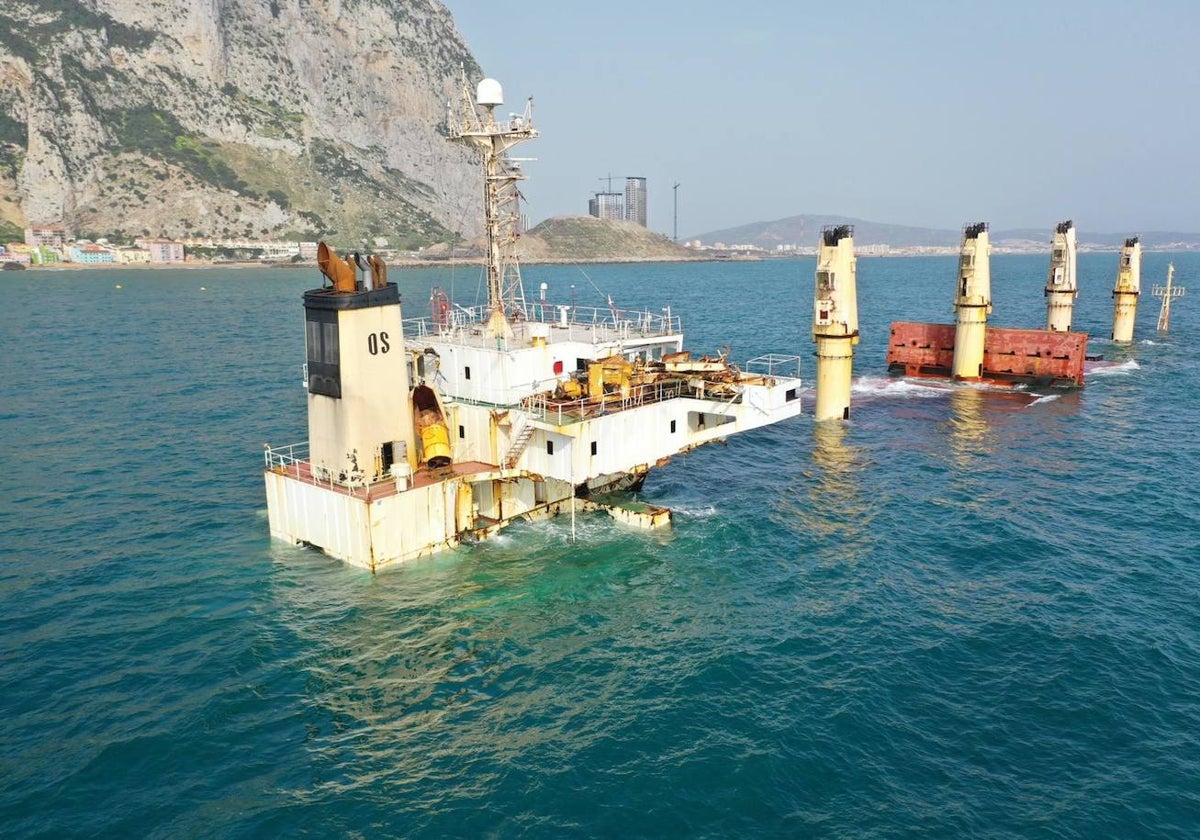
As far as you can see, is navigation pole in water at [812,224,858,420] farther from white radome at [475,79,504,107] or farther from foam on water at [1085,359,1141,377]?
foam on water at [1085,359,1141,377]

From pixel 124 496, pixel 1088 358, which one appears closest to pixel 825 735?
pixel 124 496

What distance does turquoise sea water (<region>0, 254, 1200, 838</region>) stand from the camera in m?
16.6

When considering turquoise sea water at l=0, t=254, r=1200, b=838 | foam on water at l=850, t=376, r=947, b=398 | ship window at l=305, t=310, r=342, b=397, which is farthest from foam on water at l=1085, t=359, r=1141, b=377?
ship window at l=305, t=310, r=342, b=397

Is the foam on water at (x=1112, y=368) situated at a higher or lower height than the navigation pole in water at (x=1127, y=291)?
lower

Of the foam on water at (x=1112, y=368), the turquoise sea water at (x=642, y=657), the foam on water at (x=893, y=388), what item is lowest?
the turquoise sea water at (x=642, y=657)

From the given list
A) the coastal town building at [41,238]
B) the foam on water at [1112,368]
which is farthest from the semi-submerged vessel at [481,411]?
the coastal town building at [41,238]

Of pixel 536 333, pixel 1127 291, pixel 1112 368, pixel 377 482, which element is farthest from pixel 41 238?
pixel 1112 368

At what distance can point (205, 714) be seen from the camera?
19.4 m

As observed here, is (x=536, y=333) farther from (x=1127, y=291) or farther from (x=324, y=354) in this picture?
(x=1127, y=291)

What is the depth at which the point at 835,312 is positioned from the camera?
4828 centimetres

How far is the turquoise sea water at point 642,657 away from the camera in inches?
655

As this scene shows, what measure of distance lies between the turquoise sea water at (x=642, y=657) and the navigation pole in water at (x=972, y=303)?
19.8m

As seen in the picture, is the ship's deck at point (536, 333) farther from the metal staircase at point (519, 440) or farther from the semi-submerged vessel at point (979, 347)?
the semi-submerged vessel at point (979, 347)

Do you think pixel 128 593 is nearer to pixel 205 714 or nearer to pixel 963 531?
pixel 205 714
